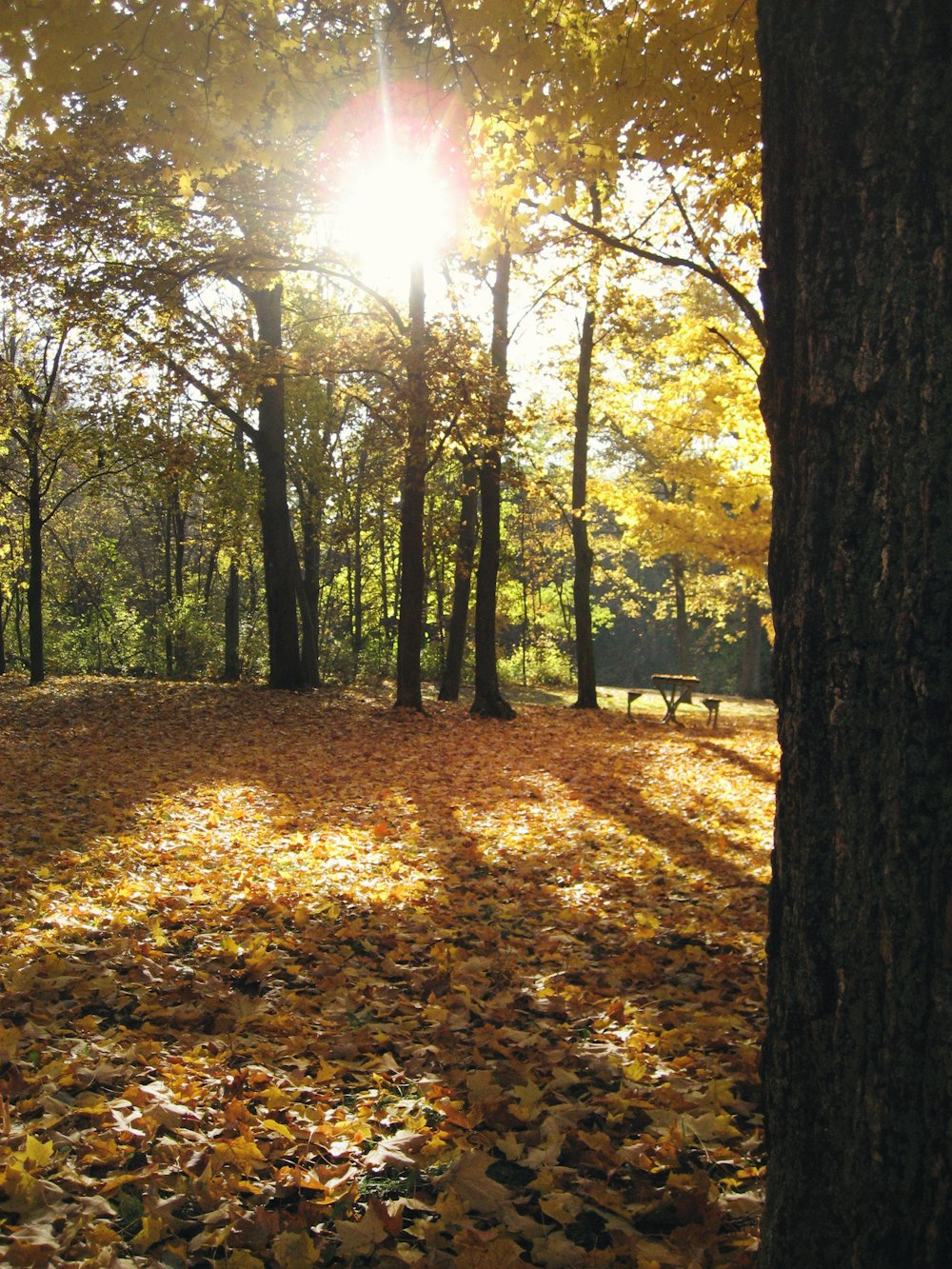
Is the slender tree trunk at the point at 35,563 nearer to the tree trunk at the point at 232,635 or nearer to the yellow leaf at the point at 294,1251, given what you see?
the tree trunk at the point at 232,635

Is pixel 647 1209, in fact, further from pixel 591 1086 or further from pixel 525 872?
pixel 525 872

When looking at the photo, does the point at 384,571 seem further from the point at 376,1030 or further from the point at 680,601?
the point at 376,1030

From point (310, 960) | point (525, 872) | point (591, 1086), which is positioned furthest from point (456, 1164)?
point (525, 872)

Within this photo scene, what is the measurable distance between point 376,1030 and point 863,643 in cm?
269

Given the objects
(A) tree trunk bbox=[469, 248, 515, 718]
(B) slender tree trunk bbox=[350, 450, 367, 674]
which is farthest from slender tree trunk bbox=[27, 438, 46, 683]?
(A) tree trunk bbox=[469, 248, 515, 718]

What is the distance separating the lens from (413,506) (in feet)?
48.8

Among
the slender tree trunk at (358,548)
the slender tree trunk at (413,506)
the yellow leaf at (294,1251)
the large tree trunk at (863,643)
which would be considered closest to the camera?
the large tree trunk at (863,643)

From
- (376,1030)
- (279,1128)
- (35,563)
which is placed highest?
(35,563)

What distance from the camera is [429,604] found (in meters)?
33.9

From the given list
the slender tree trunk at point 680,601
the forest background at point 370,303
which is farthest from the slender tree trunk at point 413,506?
the slender tree trunk at point 680,601

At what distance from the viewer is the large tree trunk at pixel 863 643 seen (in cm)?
155

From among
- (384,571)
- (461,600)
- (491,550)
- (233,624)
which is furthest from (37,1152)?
(384,571)

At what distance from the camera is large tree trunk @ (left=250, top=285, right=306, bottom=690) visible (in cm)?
1703

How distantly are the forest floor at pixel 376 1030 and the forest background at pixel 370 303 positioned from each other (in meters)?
4.24
